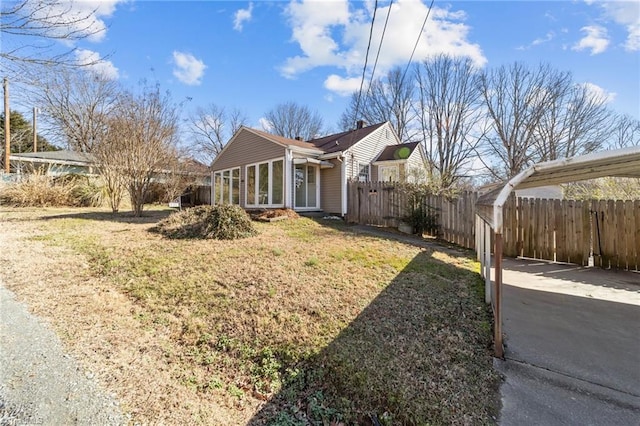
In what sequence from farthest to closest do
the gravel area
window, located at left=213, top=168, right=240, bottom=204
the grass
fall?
window, located at left=213, top=168, right=240, bottom=204
the grass
the gravel area

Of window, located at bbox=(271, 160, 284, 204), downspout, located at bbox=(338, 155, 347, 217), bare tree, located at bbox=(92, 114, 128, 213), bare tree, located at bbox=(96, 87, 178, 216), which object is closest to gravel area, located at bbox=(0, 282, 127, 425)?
bare tree, located at bbox=(96, 87, 178, 216)

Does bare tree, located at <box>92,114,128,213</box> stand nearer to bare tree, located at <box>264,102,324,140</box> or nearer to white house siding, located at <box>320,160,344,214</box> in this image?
white house siding, located at <box>320,160,344,214</box>

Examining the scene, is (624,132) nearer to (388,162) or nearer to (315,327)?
(388,162)

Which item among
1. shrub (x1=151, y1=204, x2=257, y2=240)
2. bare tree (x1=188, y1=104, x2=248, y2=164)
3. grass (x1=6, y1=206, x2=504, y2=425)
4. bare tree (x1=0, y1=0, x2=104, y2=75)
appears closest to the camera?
grass (x1=6, y1=206, x2=504, y2=425)

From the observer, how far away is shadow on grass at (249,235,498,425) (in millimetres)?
2160

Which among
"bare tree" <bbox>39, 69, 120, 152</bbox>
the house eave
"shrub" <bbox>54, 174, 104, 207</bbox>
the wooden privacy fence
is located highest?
"bare tree" <bbox>39, 69, 120, 152</bbox>

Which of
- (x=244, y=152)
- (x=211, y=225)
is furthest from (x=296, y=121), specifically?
(x=211, y=225)

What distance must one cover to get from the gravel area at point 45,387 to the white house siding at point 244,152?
32.7ft

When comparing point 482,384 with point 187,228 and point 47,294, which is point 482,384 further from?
point 187,228

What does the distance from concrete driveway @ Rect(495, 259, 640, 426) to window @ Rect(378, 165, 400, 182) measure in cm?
967

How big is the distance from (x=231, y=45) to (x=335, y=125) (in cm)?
2326

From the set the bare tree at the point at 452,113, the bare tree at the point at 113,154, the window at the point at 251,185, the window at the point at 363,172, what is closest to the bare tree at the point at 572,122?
the bare tree at the point at 452,113

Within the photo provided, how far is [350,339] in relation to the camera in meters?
2.95

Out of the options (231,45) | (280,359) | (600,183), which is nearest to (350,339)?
(280,359)
